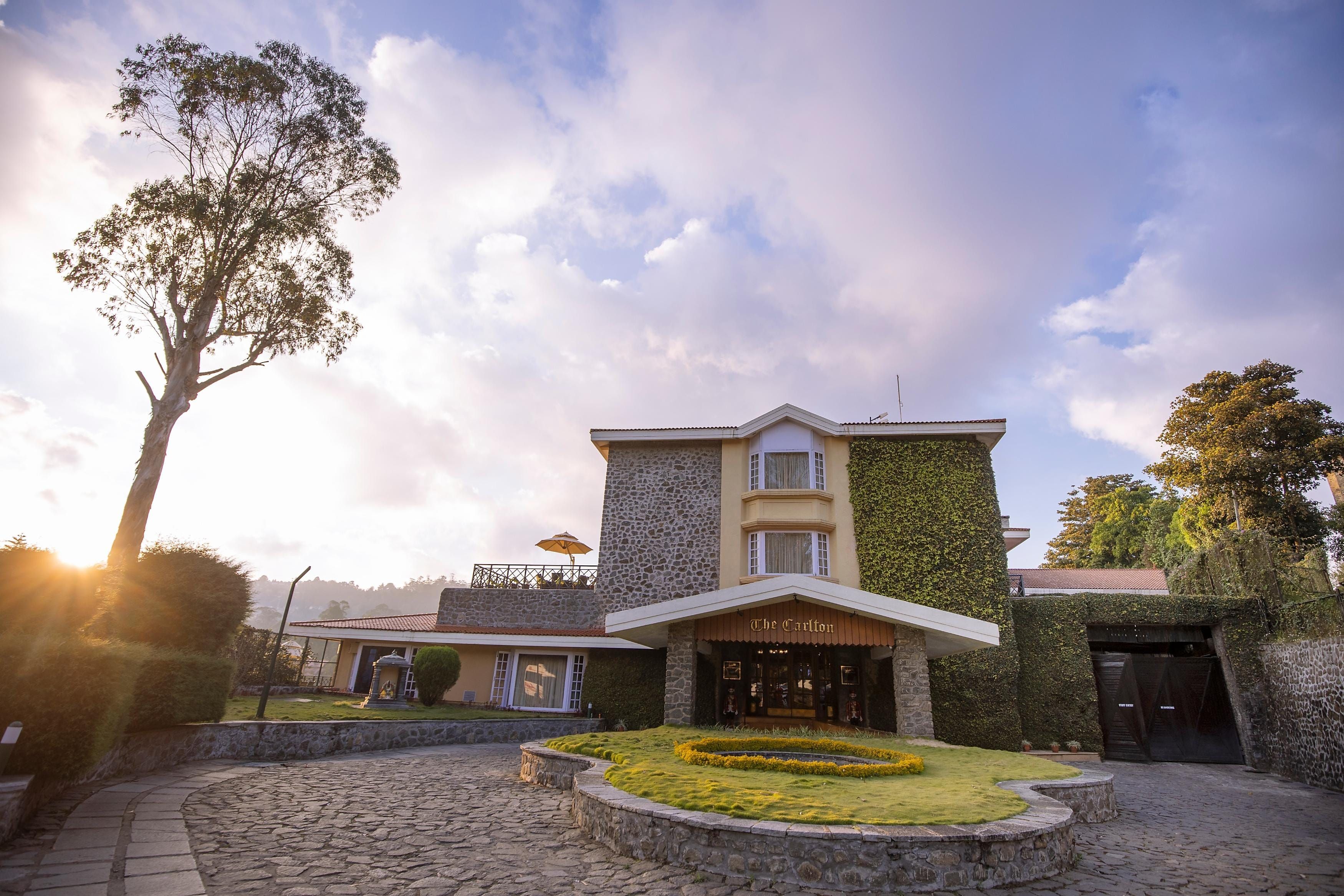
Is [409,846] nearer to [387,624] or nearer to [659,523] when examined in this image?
[659,523]

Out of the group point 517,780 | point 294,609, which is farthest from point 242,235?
point 294,609

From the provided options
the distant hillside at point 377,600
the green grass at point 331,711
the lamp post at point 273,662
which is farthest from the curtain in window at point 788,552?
the distant hillside at point 377,600

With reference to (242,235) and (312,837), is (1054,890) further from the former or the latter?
(242,235)

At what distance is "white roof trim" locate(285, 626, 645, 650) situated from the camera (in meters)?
18.8

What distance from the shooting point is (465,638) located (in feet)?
64.5

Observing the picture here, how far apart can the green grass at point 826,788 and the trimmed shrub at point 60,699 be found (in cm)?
549

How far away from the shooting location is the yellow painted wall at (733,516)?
19.5 m

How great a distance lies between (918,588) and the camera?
18.3 m

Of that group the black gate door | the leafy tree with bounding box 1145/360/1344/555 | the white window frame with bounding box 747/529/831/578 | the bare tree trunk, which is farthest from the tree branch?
the leafy tree with bounding box 1145/360/1344/555

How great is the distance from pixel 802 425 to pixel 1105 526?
29743mm

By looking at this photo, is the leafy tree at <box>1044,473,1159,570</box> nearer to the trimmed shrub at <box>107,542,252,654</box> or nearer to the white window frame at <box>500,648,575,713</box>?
the white window frame at <box>500,648,575,713</box>

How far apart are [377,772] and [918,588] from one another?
47.2ft

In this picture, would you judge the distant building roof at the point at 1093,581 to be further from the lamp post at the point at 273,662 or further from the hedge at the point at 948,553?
the lamp post at the point at 273,662

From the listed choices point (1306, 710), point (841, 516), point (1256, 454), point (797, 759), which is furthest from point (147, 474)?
point (1256, 454)
